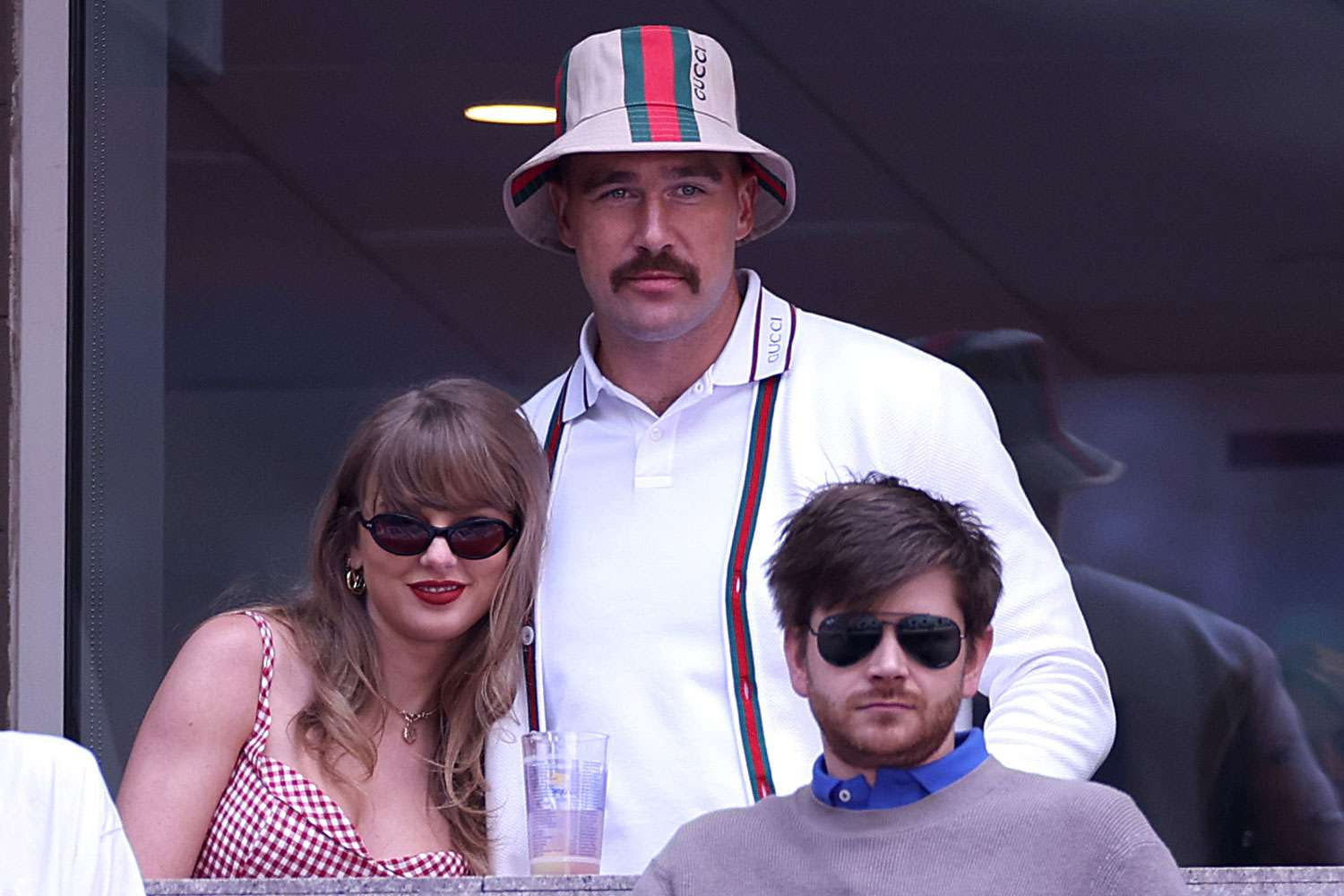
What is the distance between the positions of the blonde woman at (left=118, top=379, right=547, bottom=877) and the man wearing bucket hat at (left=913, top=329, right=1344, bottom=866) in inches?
70.8

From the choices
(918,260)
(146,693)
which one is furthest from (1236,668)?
(146,693)

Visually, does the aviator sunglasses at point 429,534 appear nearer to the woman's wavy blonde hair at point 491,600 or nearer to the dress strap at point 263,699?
the woman's wavy blonde hair at point 491,600

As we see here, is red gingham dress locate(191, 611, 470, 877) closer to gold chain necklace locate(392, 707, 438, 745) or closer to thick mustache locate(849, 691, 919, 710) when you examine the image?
gold chain necklace locate(392, 707, 438, 745)

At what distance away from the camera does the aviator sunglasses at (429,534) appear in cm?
284

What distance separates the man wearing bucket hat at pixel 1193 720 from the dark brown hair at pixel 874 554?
224 cm

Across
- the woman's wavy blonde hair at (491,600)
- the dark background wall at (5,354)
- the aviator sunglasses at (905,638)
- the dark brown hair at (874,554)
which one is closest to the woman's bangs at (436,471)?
the woman's wavy blonde hair at (491,600)

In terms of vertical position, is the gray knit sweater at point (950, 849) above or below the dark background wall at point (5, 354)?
below

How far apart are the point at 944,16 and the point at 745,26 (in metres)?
0.43

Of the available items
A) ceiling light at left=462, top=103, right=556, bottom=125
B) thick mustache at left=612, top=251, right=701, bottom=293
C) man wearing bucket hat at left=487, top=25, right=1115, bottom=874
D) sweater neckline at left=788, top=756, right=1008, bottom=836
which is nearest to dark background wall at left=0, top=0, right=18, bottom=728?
ceiling light at left=462, top=103, right=556, bottom=125

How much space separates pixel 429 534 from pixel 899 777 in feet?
3.11

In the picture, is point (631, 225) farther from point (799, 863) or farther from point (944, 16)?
point (944, 16)

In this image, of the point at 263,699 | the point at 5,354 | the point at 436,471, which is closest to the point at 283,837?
the point at 263,699

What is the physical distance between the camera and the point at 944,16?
4.51 m

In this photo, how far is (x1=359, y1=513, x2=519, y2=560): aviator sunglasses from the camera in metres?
2.84
